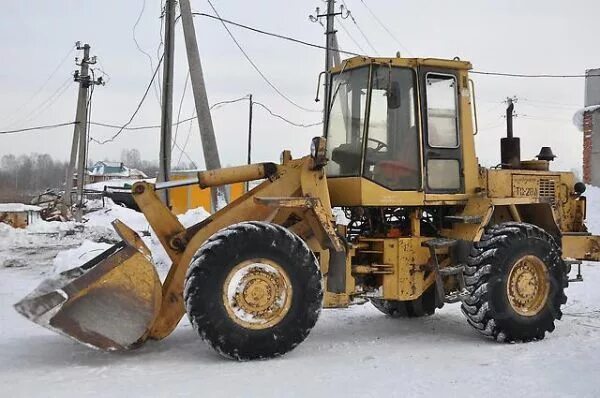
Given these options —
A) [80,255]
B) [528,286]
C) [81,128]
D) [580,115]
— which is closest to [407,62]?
[528,286]

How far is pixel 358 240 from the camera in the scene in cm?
795

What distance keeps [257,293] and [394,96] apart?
2685 millimetres

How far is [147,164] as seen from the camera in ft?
391

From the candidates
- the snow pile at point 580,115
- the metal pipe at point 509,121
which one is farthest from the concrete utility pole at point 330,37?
the metal pipe at point 509,121

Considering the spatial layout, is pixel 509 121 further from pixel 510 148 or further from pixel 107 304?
pixel 107 304

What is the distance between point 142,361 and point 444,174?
384 cm

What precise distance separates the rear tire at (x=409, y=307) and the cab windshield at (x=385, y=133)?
1.89m

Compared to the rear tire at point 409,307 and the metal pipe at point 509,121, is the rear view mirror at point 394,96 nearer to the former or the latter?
the metal pipe at point 509,121

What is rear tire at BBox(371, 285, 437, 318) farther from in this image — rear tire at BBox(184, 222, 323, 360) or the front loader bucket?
the front loader bucket

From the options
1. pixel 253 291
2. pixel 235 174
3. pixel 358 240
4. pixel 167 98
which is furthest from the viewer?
pixel 167 98

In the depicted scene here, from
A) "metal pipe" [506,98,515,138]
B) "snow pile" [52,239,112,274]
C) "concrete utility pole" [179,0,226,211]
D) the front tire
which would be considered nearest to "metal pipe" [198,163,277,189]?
the front tire

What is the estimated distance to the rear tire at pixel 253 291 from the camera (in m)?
6.40

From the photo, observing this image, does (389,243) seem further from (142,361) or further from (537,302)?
(142,361)

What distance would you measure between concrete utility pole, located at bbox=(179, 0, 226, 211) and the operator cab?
6.69m
